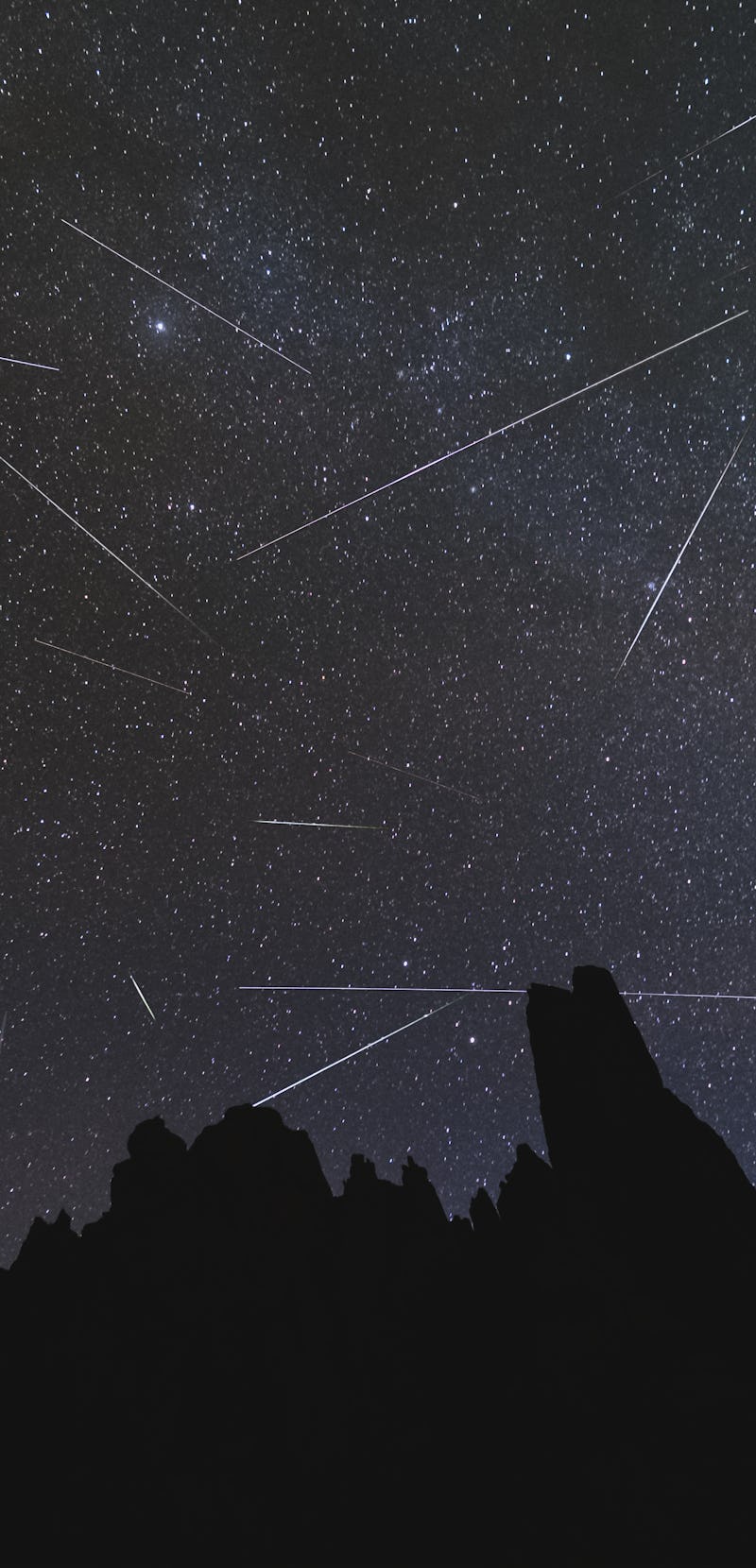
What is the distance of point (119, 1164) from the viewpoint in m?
37.9

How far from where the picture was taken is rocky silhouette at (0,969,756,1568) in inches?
942

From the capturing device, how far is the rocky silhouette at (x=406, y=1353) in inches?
942

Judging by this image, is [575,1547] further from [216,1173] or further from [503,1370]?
[216,1173]

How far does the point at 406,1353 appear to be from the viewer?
3167cm

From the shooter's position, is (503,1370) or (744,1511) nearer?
(744,1511)

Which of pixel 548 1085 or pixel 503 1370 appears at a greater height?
pixel 548 1085

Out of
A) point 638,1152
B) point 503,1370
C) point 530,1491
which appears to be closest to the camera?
point 530,1491

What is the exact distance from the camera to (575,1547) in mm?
22016

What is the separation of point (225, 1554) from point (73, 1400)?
26.3ft

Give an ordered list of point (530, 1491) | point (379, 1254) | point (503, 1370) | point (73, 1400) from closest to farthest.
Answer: point (530, 1491) → point (503, 1370) → point (73, 1400) → point (379, 1254)

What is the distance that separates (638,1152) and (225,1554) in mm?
20039

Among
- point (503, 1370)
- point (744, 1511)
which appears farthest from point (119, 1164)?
point (744, 1511)

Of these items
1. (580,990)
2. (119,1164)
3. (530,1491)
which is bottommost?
(530,1491)

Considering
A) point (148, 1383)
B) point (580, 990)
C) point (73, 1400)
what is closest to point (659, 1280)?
point (580, 990)
